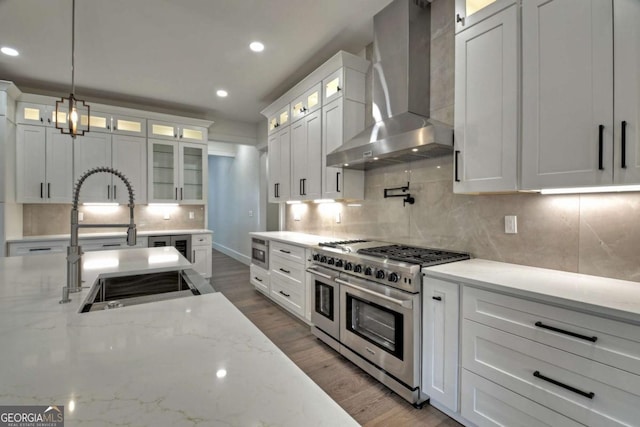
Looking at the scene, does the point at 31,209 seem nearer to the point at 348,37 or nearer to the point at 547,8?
the point at 348,37

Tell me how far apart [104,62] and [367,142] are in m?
3.32

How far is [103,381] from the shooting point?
2.15 feet

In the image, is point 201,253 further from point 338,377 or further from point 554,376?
point 554,376

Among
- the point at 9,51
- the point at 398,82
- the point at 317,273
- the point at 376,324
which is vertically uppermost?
the point at 9,51

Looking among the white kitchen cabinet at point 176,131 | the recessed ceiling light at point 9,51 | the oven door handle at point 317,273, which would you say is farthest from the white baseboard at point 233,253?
the recessed ceiling light at point 9,51

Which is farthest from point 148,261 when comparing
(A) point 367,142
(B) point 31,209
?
(B) point 31,209

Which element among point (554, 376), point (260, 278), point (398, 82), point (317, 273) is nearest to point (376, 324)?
point (317, 273)

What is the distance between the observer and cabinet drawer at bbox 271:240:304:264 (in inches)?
127

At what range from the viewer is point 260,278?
13.8 feet

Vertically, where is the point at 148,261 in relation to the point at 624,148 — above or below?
below

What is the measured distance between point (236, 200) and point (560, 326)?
22.3ft

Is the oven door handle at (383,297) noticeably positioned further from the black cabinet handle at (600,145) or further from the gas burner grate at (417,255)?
the black cabinet handle at (600,145)

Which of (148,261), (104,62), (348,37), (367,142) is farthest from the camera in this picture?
(104,62)

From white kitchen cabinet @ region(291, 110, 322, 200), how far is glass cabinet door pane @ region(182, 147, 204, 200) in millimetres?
2131
